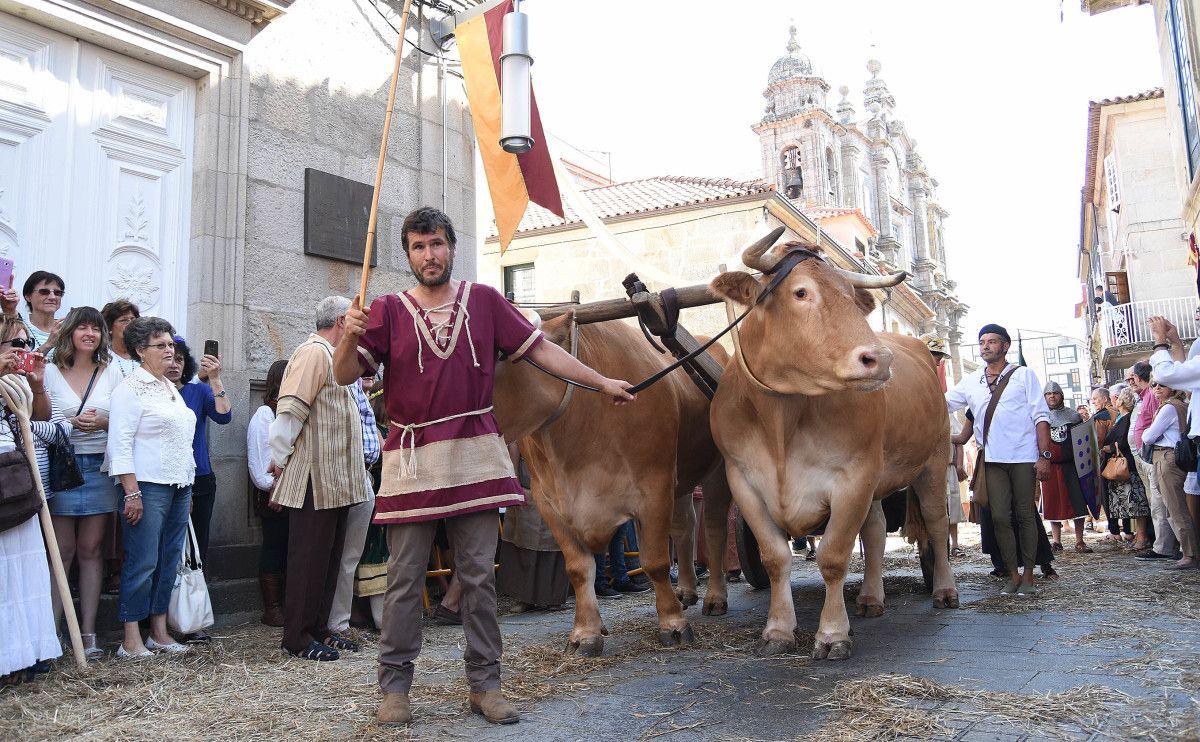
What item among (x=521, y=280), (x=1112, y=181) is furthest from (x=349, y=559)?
(x=1112, y=181)

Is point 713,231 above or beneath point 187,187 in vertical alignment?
above

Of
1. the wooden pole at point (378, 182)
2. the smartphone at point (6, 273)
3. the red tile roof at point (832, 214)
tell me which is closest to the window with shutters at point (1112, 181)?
the red tile roof at point (832, 214)

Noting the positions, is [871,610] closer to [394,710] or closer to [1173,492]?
[394,710]

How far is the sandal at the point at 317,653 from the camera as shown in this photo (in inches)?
180

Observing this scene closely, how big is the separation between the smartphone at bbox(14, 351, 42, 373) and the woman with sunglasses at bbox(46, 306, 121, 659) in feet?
1.99

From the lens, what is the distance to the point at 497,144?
579 centimetres

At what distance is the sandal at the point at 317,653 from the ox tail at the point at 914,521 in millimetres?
3944

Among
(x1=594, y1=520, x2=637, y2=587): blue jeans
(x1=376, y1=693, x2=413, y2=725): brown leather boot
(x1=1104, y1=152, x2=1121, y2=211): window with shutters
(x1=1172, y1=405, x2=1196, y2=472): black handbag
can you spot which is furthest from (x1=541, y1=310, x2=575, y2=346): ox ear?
(x1=1104, y1=152, x2=1121, y2=211): window with shutters

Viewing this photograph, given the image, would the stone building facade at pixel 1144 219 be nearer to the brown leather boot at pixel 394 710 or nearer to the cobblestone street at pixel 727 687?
the cobblestone street at pixel 727 687

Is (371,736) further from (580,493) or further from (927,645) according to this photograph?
(927,645)

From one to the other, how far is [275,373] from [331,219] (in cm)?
177

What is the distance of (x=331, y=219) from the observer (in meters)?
7.08

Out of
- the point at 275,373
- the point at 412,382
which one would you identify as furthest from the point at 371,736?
the point at 275,373

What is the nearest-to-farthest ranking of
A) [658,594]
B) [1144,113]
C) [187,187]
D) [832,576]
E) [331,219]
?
1. [832,576]
2. [658,594]
3. [187,187]
4. [331,219]
5. [1144,113]
